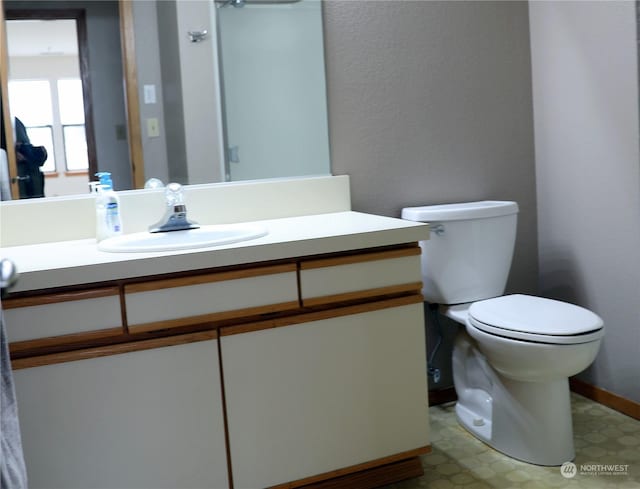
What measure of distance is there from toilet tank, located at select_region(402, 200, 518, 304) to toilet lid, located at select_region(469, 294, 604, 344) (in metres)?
0.11

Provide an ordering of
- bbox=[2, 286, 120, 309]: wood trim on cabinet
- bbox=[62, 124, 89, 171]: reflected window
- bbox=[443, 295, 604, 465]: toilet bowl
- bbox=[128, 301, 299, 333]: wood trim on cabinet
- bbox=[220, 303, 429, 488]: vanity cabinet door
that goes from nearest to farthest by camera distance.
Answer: bbox=[2, 286, 120, 309]: wood trim on cabinet, bbox=[128, 301, 299, 333]: wood trim on cabinet, bbox=[220, 303, 429, 488]: vanity cabinet door, bbox=[443, 295, 604, 465]: toilet bowl, bbox=[62, 124, 89, 171]: reflected window

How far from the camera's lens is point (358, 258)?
1915mm

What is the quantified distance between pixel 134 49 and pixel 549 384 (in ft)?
5.47

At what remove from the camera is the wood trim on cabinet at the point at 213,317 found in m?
1.72

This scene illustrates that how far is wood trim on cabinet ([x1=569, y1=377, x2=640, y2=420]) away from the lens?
2.46 meters

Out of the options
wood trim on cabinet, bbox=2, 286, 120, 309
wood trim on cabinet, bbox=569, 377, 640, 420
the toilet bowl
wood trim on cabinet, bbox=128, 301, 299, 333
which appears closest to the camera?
wood trim on cabinet, bbox=2, 286, 120, 309

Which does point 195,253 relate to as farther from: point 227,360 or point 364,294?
point 364,294

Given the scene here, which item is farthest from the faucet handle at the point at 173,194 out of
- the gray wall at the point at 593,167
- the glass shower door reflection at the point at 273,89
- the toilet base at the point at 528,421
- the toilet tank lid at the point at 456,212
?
the gray wall at the point at 593,167

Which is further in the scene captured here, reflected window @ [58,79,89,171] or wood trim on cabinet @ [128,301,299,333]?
reflected window @ [58,79,89,171]

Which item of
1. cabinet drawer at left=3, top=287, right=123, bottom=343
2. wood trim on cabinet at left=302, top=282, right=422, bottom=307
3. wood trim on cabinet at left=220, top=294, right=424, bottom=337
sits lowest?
wood trim on cabinet at left=220, top=294, right=424, bottom=337

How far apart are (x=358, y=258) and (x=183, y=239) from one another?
1.68ft

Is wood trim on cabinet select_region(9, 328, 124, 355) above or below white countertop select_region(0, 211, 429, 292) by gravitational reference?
below

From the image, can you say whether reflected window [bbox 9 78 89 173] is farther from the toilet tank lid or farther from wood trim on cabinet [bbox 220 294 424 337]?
the toilet tank lid

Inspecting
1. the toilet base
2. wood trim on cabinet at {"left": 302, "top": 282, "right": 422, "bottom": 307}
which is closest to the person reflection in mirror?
wood trim on cabinet at {"left": 302, "top": 282, "right": 422, "bottom": 307}
